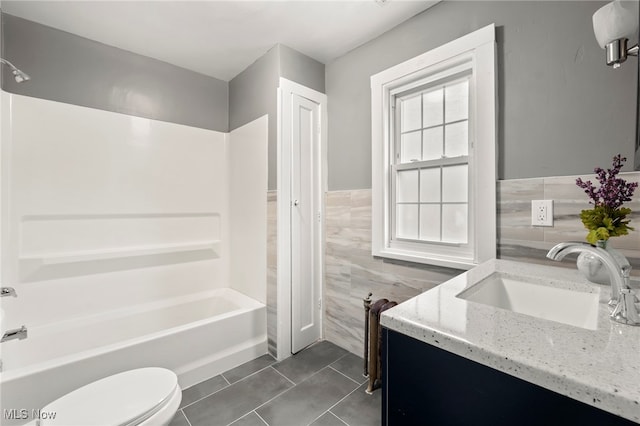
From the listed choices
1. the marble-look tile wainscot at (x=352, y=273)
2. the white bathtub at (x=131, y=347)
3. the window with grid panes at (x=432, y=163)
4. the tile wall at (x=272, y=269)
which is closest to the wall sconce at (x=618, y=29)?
the window with grid panes at (x=432, y=163)

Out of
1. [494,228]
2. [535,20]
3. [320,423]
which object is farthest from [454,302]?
[535,20]

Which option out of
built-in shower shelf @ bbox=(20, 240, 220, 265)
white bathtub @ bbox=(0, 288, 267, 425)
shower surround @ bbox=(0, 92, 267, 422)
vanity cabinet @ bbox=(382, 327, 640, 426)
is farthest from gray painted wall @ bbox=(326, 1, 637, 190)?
built-in shower shelf @ bbox=(20, 240, 220, 265)

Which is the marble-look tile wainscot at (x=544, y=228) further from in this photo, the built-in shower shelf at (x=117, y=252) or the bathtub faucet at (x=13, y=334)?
the bathtub faucet at (x=13, y=334)

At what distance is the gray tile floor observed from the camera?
154 centimetres

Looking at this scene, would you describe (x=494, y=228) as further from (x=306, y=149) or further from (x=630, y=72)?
(x=306, y=149)

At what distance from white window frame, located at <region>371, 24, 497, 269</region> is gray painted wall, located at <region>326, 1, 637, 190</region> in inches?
2.7

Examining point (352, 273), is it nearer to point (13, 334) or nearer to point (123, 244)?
point (123, 244)

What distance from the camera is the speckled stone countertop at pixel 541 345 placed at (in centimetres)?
45

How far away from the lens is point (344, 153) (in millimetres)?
2277

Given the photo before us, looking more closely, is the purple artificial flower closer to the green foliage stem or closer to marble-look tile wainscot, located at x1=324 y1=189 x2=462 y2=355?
the green foliage stem

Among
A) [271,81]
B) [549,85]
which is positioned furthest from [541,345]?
[271,81]

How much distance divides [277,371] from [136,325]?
3.98 feet

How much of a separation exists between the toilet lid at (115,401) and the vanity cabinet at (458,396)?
1.02 meters

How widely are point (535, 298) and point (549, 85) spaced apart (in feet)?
3.34
